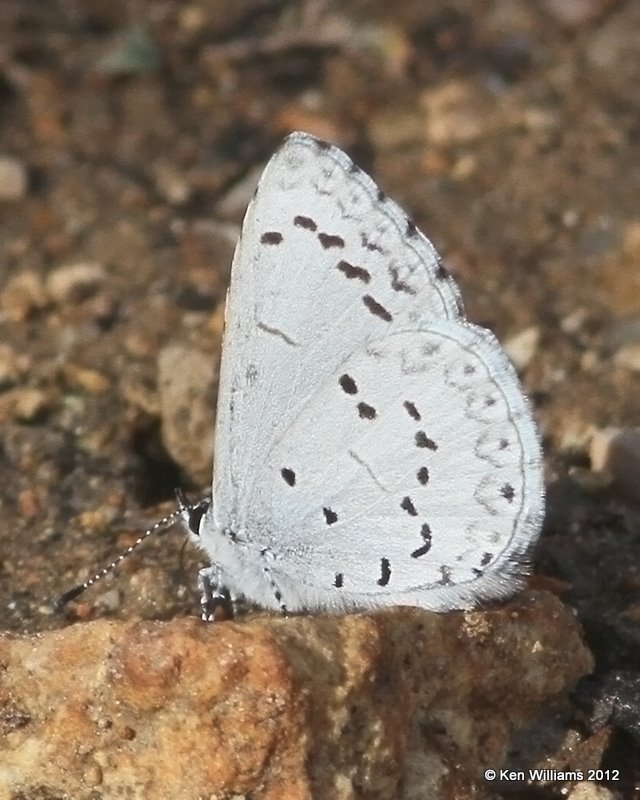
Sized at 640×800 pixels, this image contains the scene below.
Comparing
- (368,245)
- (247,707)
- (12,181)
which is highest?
(12,181)

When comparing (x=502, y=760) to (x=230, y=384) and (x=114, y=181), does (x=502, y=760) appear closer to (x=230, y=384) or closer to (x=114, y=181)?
(x=230, y=384)

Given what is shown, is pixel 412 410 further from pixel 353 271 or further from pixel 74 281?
pixel 74 281

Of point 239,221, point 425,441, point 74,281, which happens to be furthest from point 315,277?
point 239,221

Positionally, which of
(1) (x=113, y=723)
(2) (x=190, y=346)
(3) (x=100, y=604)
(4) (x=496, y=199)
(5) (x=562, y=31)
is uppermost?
(5) (x=562, y=31)

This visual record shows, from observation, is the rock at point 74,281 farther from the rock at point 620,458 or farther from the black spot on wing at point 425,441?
the black spot on wing at point 425,441

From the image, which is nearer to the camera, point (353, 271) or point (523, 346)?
point (353, 271)

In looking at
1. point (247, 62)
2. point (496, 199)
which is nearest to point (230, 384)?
point (496, 199)

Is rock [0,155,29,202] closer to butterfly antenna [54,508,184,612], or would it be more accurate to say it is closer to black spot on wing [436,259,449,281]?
butterfly antenna [54,508,184,612]

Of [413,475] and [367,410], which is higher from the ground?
[367,410]
